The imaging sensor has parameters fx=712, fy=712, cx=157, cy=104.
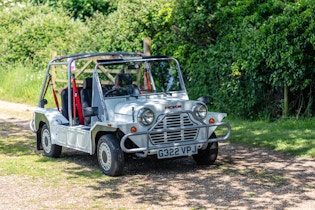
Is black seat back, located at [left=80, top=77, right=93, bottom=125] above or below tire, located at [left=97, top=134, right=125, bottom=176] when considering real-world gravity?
above

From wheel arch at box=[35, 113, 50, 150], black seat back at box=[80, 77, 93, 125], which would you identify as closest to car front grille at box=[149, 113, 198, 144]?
black seat back at box=[80, 77, 93, 125]

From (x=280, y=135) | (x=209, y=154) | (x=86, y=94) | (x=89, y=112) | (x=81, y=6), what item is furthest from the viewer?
(x=81, y=6)

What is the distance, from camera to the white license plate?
10102 millimetres

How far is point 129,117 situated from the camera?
10.3 metres

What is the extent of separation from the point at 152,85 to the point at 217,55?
5.58m

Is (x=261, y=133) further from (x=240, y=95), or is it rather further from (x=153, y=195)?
(x=153, y=195)

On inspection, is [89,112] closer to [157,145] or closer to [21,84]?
[157,145]

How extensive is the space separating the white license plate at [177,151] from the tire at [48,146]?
2.62 meters

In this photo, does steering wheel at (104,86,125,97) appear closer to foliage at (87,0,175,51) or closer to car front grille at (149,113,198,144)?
car front grille at (149,113,198,144)

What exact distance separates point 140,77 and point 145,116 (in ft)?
5.98

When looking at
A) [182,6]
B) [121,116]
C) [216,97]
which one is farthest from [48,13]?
[121,116]

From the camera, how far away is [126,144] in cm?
1047

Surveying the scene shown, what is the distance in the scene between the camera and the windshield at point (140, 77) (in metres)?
11.0

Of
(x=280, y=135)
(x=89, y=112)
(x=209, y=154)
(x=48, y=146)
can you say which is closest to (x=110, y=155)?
(x=89, y=112)
